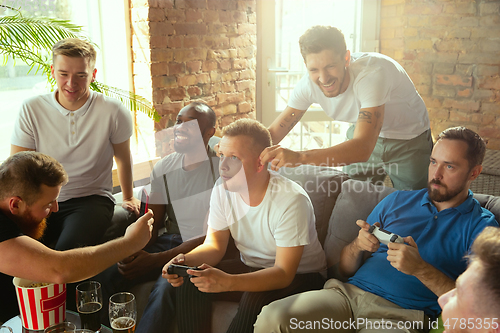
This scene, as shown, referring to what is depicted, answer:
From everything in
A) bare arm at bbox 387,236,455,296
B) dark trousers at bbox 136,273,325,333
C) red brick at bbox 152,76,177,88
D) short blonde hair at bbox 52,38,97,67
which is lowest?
dark trousers at bbox 136,273,325,333

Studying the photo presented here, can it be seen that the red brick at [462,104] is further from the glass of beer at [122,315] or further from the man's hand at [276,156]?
the glass of beer at [122,315]

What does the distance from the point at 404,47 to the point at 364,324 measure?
106 inches

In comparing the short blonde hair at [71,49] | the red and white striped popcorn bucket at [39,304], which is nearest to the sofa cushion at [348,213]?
the red and white striped popcorn bucket at [39,304]

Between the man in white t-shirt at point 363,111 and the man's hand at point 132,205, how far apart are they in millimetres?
749

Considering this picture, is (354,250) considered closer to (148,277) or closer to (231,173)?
(231,173)

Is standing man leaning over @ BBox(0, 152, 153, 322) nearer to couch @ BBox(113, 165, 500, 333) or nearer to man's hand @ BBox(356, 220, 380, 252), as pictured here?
couch @ BBox(113, 165, 500, 333)

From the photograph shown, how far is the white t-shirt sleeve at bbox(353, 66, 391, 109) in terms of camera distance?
1.78 meters

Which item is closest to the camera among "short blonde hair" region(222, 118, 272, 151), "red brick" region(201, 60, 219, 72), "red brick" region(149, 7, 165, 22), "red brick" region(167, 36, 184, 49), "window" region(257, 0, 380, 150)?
"short blonde hair" region(222, 118, 272, 151)

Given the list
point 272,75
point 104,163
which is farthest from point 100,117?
point 272,75

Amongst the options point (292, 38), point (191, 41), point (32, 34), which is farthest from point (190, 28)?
point (32, 34)

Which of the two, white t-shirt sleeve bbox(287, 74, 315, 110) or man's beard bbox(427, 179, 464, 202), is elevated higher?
white t-shirt sleeve bbox(287, 74, 315, 110)

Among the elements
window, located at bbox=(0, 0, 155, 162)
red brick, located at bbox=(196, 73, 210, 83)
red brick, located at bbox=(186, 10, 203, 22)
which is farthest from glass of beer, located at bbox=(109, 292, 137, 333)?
red brick, located at bbox=(186, 10, 203, 22)

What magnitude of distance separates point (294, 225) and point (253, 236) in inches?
7.7

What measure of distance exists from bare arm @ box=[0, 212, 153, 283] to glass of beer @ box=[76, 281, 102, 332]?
0.04m
